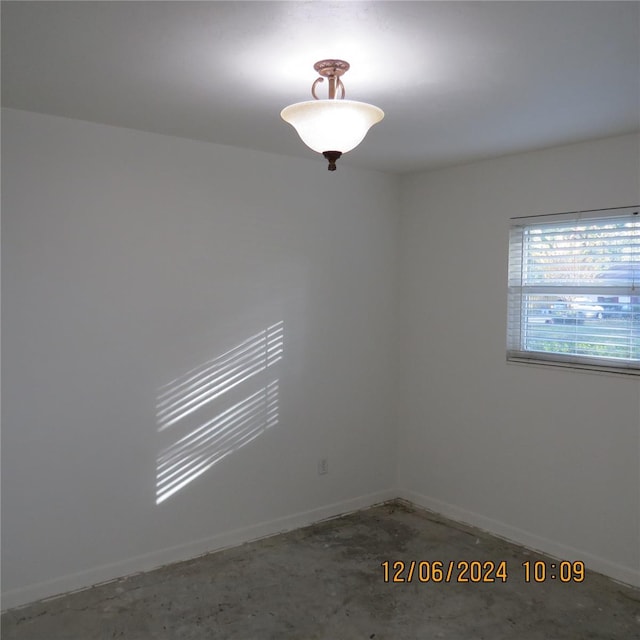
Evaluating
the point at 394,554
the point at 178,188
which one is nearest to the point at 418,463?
the point at 394,554

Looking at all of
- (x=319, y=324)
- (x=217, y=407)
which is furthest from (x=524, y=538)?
(x=217, y=407)

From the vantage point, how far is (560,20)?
1.96 m

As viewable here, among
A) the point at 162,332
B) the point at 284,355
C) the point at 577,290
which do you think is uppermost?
the point at 577,290

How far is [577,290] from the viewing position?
3590 millimetres

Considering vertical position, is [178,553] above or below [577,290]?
below

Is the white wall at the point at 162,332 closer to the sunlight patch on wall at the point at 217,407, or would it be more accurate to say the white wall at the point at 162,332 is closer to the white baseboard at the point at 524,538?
the sunlight patch on wall at the point at 217,407

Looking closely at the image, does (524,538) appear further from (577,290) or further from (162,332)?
(162,332)

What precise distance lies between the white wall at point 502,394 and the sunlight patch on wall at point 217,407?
1.15m

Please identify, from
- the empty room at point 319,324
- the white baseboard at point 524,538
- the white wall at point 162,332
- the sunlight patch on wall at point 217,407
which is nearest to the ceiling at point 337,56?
the empty room at point 319,324

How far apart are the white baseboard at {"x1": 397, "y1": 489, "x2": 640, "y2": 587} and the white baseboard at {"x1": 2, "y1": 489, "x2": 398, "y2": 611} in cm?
32

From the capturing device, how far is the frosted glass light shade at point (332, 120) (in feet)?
7.04

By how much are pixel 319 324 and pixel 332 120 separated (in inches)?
85.3
